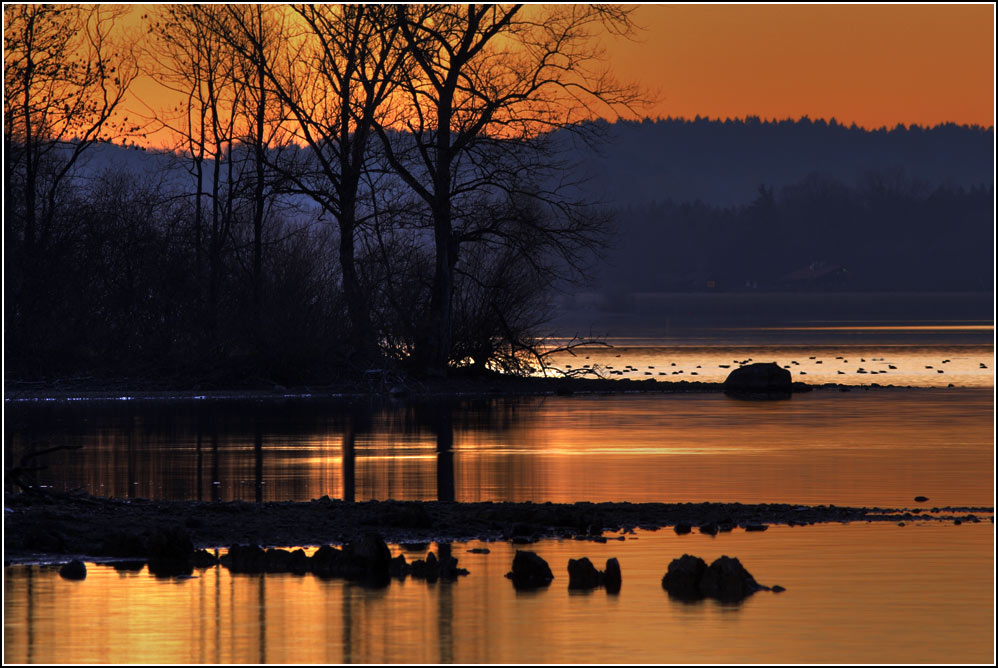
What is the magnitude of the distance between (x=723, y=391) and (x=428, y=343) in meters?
6.90

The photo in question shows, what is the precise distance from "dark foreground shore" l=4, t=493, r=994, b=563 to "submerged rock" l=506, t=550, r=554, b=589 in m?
1.82

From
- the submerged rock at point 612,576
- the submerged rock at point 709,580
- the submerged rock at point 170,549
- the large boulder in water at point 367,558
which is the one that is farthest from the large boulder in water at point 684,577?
the submerged rock at point 170,549

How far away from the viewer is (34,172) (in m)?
43.2

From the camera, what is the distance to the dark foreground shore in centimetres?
1463

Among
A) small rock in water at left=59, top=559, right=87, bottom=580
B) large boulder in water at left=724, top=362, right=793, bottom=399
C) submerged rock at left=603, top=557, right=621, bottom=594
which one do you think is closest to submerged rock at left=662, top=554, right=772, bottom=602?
submerged rock at left=603, top=557, right=621, bottom=594

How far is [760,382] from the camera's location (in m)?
39.9

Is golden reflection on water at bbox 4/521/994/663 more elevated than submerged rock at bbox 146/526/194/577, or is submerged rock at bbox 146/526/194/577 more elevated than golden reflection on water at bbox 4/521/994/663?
submerged rock at bbox 146/526/194/577

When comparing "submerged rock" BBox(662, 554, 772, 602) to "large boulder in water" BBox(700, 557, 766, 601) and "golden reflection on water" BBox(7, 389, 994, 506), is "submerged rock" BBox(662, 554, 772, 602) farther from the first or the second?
"golden reflection on water" BBox(7, 389, 994, 506)

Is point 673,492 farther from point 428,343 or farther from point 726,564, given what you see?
point 428,343

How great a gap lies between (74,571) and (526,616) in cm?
369

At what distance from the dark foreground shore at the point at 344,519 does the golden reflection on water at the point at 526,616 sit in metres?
0.99

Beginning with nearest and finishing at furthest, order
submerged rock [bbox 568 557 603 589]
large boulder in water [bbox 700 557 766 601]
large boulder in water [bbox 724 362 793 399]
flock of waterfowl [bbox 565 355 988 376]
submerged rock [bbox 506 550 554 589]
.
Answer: large boulder in water [bbox 700 557 766 601] → submerged rock [bbox 568 557 603 589] → submerged rock [bbox 506 550 554 589] → large boulder in water [bbox 724 362 793 399] → flock of waterfowl [bbox 565 355 988 376]

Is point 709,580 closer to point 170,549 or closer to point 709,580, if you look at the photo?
point 709,580

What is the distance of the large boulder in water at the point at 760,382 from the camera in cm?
3988
